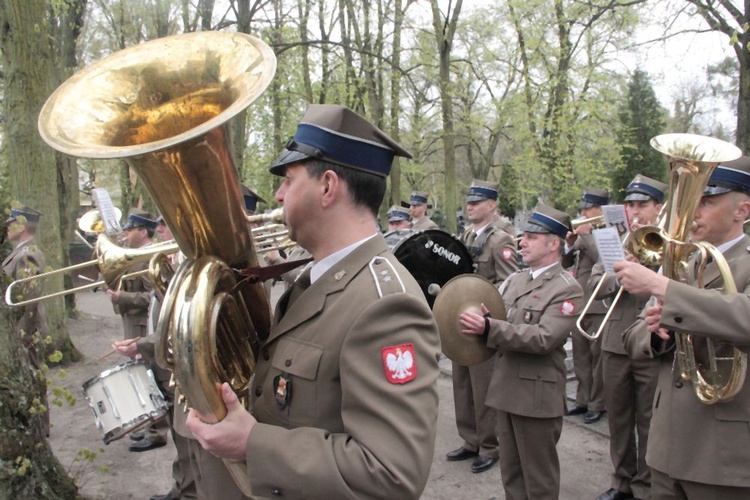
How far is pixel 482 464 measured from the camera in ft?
17.0

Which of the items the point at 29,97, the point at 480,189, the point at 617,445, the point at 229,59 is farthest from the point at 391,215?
the point at 229,59

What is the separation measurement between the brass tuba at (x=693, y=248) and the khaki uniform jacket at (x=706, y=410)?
0.27 feet

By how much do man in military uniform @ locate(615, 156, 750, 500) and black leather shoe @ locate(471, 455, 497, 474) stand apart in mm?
2415

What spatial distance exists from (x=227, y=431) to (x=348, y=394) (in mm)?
354

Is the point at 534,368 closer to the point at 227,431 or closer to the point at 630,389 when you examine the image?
the point at 630,389

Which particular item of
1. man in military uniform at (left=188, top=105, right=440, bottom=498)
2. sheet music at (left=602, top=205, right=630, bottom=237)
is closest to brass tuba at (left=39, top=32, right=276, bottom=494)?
man in military uniform at (left=188, top=105, right=440, bottom=498)

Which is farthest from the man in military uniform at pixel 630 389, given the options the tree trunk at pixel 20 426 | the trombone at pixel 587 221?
the tree trunk at pixel 20 426

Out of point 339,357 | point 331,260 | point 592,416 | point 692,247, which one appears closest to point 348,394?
point 339,357

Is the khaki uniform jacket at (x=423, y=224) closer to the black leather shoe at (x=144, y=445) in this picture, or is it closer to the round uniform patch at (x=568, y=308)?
the black leather shoe at (x=144, y=445)

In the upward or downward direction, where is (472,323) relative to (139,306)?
upward

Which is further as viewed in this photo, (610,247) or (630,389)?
(630,389)

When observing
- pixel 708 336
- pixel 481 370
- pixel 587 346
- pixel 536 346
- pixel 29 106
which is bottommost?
pixel 587 346

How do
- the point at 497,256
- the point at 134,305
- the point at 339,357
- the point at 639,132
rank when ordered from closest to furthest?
the point at 339,357 < the point at 134,305 < the point at 497,256 < the point at 639,132

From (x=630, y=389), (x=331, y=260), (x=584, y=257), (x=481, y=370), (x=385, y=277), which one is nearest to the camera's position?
(x=385, y=277)
